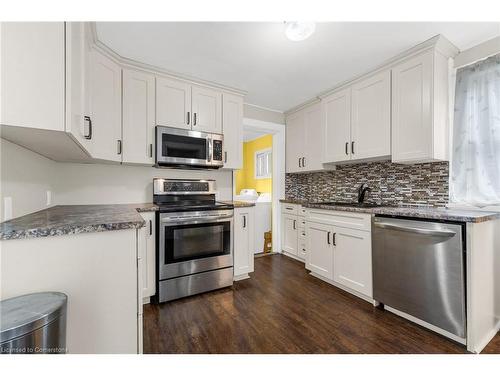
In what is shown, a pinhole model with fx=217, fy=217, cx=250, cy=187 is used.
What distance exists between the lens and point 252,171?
5.79m

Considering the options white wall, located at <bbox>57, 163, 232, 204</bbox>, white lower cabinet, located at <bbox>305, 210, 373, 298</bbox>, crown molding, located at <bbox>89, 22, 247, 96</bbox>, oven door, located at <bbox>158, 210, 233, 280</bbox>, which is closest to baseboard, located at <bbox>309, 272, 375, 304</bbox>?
white lower cabinet, located at <bbox>305, 210, 373, 298</bbox>

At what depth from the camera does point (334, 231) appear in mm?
2400

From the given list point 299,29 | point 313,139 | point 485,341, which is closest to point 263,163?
point 313,139

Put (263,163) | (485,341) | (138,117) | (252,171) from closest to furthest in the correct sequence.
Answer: (485,341), (138,117), (263,163), (252,171)

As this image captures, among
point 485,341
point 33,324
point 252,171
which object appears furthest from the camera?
point 252,171

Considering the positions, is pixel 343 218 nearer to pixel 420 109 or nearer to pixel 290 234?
pixel 420 109

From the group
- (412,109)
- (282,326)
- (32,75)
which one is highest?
(412,109)

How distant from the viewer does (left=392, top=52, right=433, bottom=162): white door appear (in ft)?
6.36

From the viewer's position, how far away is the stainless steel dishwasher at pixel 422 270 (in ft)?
4.96

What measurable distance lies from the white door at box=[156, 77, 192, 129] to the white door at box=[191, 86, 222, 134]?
0.24 feet

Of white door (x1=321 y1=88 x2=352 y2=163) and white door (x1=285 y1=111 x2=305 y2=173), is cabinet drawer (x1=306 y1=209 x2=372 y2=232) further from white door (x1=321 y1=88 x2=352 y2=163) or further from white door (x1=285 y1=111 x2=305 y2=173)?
white door (x1=285 y1=111 x2=305 y2=173)

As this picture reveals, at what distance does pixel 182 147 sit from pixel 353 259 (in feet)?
7.19

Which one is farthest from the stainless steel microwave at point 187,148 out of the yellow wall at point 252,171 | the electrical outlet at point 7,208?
the yellow wall at point 252,171

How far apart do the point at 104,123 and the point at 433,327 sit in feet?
10.8
